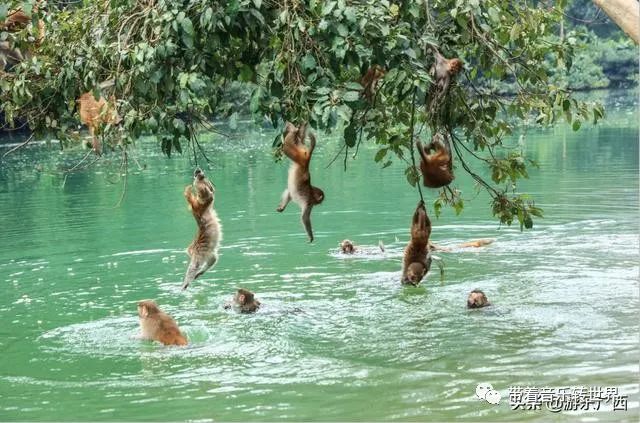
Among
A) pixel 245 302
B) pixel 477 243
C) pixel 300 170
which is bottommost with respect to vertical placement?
pixel 245 302

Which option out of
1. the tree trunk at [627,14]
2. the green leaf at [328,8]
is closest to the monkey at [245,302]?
the green leaf at [328,8]

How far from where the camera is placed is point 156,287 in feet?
46.4

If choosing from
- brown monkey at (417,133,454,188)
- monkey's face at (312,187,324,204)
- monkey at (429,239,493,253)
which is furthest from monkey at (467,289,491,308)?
monkey at (429,239,493,253)

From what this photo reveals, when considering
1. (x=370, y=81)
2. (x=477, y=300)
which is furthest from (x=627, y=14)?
(x=477, y=300)

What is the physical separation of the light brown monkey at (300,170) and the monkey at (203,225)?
1.98 feet

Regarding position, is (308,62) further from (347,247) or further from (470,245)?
(470,245)

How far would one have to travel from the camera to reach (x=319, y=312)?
471 inches

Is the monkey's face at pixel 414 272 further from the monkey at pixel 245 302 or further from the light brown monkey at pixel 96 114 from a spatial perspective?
the light brown monkey at pixel 96 114

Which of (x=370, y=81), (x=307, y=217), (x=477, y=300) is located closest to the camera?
(x=370, y=81)

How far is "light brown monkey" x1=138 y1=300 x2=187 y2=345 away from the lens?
10.4 meters

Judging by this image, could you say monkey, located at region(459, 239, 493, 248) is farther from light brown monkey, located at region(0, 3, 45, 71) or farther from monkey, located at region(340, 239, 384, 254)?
light brown monkey, located at region(0, 3, 45, 71)

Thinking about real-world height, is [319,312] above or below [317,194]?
below

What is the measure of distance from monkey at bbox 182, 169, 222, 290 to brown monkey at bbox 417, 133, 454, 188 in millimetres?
1680

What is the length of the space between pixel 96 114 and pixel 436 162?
2756 mm
